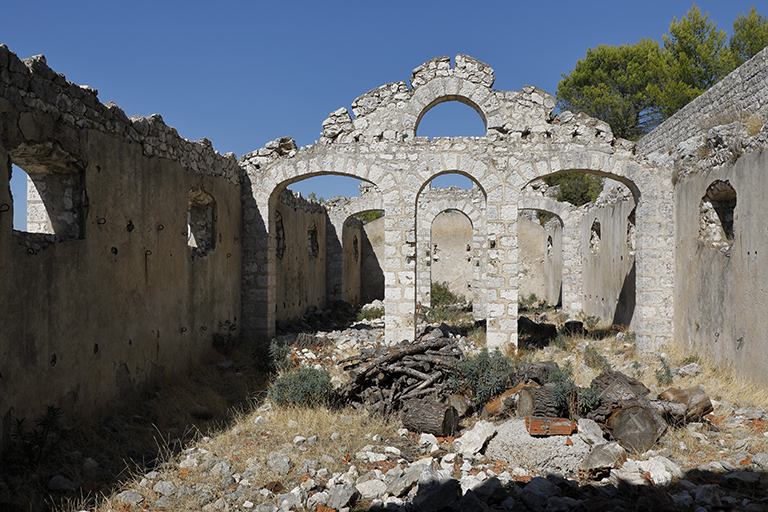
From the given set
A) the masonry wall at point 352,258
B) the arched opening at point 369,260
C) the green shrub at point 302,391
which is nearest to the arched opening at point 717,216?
the green shrub at point 302,391

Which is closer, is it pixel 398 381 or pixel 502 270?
pixel 398 381

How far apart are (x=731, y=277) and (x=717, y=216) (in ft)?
3.57

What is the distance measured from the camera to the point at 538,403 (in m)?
5.12

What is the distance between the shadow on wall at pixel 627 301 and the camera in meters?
9.92

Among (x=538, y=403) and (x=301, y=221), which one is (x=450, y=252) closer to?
(x=301, y=221)

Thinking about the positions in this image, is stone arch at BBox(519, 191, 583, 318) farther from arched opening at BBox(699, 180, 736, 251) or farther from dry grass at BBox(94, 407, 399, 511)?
dry grass at BBox(94, 407, 399, 511)

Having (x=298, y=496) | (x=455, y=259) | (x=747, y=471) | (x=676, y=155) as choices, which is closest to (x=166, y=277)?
(x=298, y=496)

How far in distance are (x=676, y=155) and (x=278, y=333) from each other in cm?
760

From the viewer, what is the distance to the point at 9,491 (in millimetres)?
3547

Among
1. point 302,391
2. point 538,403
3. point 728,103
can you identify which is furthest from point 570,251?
point 302,391

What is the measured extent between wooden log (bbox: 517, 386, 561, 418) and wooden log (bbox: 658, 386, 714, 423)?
108 cm

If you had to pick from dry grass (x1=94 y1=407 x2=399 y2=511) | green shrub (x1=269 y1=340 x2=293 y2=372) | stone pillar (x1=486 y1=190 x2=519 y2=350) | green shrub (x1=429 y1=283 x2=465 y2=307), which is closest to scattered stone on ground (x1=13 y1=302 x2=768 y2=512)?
dry grass (x1=94 y1=407 x2=399 y2=511)

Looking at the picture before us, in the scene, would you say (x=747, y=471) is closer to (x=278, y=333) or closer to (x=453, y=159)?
(x=453, y=159)

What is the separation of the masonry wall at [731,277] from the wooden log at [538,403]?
2.56 metres
